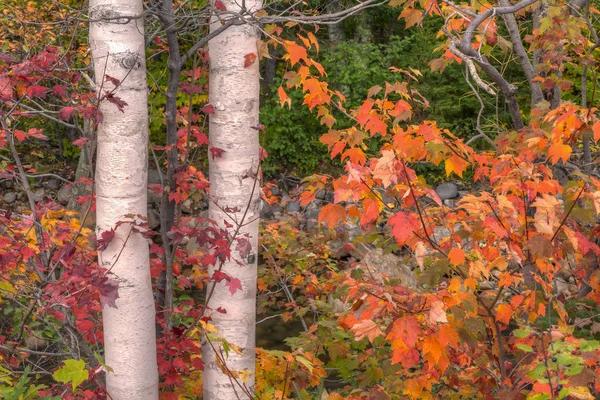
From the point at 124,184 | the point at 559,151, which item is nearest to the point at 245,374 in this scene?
the point at 124,184

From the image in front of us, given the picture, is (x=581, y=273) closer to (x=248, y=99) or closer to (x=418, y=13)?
(x=418, y=13)

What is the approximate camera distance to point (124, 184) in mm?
2373

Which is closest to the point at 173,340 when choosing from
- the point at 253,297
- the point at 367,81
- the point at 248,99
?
the point at 253,297

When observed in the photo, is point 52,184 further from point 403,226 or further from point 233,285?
point 403,226

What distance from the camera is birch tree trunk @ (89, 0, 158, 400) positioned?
2303 millimetres

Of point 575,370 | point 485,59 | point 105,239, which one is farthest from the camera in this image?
point 485,59

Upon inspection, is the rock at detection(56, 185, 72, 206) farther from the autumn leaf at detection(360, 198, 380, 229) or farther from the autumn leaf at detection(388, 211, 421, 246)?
the autumn leaf at detection(388, 211, 421, 246)

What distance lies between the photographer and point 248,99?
8.57 ft

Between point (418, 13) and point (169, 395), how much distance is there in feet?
8.35

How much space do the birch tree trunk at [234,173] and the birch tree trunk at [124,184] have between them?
0.32m

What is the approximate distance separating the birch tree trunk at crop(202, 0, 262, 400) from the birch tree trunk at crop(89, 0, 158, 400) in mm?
317

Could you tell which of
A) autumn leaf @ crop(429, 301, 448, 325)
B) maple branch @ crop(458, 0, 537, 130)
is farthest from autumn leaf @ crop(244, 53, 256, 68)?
autumn leaf @ crop(429, 301, 448, 325)

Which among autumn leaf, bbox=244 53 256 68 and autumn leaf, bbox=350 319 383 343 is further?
autumn leaf, bbox=244 53 256 68

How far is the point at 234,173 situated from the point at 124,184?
1.58 ft
